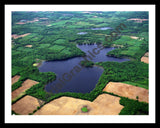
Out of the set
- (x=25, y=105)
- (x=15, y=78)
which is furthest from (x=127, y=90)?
(x=15, y=78)

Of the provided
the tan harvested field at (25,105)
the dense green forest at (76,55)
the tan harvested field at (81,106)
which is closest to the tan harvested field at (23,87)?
the dense green forest at (76,55)

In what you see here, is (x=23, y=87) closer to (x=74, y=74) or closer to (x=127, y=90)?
(x=74, y=74)

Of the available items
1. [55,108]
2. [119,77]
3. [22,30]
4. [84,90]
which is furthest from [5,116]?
[22,30]

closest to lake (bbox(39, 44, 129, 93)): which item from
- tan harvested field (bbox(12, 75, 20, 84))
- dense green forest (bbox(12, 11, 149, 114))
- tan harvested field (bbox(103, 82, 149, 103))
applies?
dense green forest (bbox(12, 11, 149, 114))

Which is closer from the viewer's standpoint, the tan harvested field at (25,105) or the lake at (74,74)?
the tan harvested field at (25,105)

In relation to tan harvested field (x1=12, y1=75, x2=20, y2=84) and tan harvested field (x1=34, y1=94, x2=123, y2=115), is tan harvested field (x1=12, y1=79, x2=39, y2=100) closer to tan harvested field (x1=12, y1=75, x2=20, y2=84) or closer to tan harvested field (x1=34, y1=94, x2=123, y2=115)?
tan harvested field (x1=12, y1=75, x2=20, y2=84)

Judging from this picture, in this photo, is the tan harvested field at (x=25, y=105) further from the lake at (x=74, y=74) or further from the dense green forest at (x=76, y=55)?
the lake at (x=74, y=74)
